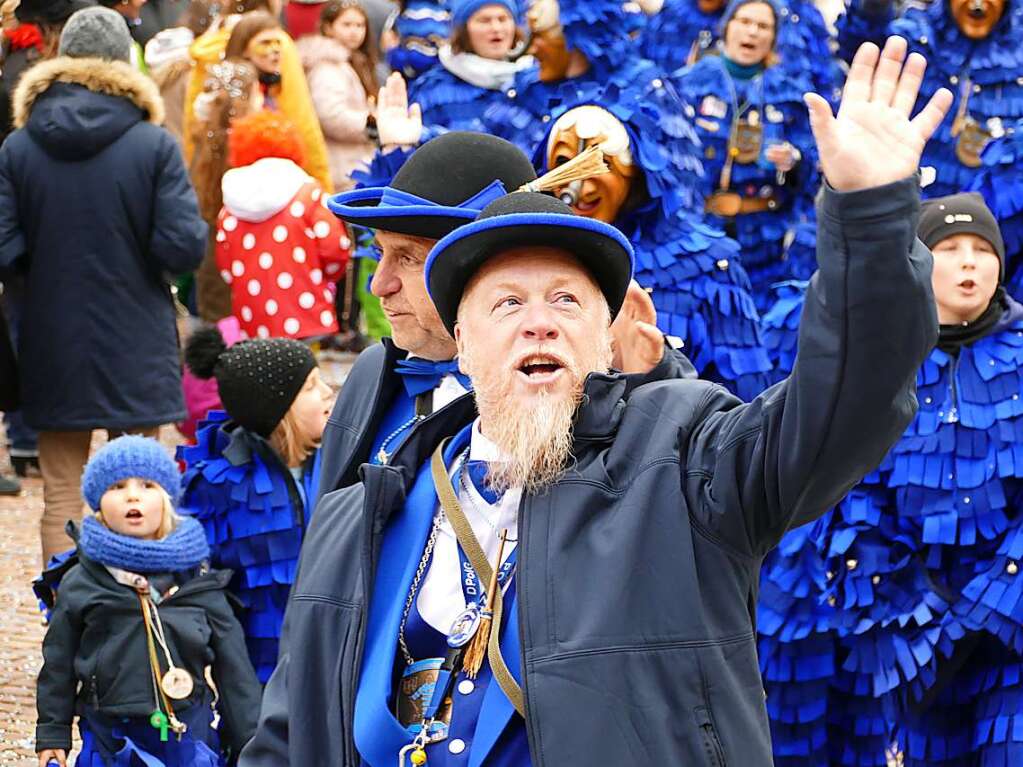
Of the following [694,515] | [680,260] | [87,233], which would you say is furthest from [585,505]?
[87,233]

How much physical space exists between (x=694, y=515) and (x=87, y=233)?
4.91m

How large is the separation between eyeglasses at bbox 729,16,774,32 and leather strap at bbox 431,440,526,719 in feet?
22.2

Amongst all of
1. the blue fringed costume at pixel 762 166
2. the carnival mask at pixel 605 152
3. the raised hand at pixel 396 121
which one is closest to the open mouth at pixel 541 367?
the carnival mask at pixel 605 152

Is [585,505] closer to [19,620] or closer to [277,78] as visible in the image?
[19,620]

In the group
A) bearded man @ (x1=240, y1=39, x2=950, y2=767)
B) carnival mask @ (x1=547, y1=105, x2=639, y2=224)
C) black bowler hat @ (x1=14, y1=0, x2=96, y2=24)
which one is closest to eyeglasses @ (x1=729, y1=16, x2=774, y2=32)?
black bowler hat @ (x1=14, y1=0, x2=96, y2=24)

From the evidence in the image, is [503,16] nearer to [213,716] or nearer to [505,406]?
[213,716]

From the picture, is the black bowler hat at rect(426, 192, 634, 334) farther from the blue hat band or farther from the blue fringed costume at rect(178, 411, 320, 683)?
the blue fringed costume at rect(178, 411, 320, 683)

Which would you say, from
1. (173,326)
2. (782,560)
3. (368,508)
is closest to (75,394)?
(173,326)

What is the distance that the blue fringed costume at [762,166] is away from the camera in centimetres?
896

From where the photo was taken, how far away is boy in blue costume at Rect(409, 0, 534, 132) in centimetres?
891

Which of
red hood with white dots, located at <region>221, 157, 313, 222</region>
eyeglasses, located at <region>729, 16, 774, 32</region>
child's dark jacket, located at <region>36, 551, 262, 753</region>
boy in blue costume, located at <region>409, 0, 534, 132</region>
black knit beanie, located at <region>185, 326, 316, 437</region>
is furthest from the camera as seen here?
eyeglasses, located at <region>729, 16, 774, 32</region>

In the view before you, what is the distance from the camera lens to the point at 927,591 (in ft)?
17.3

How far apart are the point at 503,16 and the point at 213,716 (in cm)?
499

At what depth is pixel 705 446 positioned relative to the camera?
8.99 ft
